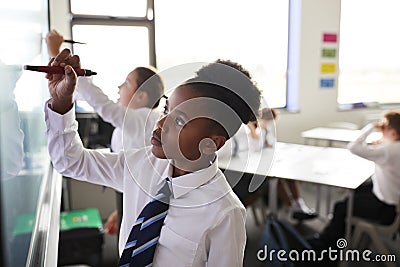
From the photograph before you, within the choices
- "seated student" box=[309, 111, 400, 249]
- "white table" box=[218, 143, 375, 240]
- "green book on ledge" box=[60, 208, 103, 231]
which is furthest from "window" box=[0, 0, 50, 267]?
"seated student" box=[309, 111, 400, 249]

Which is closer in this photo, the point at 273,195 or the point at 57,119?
the point at 57,119

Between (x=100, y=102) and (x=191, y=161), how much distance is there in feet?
2.93

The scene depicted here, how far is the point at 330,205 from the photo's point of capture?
3.75 metres

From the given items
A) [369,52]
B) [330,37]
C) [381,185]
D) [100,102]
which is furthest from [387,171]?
[369,52]

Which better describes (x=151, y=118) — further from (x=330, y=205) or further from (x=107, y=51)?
(x=330, y=205)

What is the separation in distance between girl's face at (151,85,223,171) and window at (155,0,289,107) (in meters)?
2.84

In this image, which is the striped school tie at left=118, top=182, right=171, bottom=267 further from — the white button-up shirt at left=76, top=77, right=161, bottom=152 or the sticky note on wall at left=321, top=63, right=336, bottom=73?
the sticky note on wall at left=321, top=63, right=336, bottom=73

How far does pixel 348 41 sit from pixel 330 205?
7.54 ft

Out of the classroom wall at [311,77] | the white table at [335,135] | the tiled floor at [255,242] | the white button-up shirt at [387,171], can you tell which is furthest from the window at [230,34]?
the white button-up shirt at [387,171]

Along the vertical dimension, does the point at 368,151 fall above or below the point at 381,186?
above

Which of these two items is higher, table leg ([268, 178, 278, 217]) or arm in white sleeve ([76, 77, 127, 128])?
arm in white sleeve ([76, 77, 127, 128])

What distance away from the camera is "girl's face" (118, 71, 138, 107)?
6.66ft

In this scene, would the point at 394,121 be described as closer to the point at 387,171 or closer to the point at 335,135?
the point at 387,171

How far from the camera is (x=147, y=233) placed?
35.8 inches
